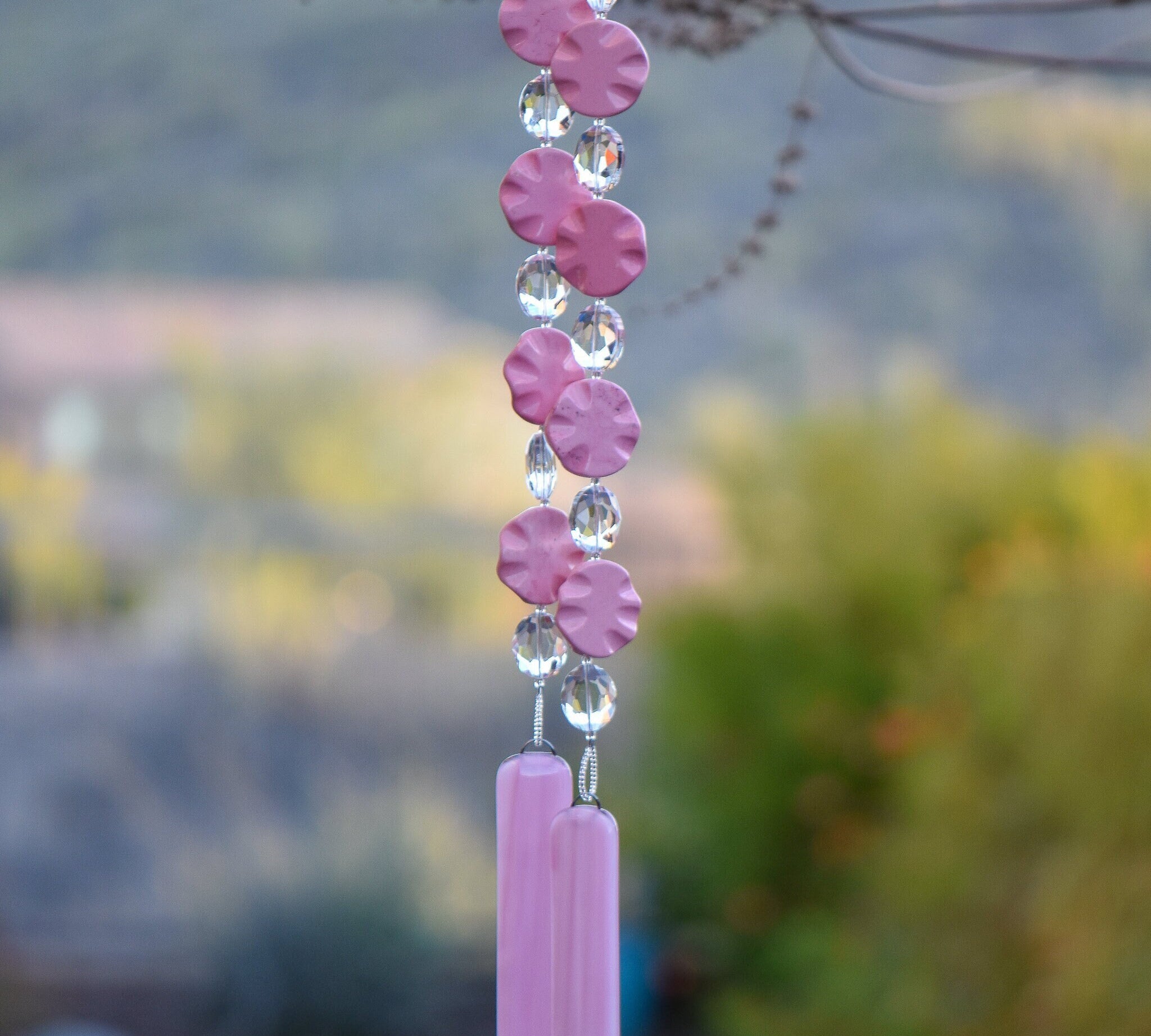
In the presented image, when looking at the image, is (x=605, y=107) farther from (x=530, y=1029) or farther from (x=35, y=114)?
(x=35, y=114)

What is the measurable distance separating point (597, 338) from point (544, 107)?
7 centimetres

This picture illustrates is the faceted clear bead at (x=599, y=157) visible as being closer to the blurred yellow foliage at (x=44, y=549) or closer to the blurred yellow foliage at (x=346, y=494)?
the blurred yellow foliage at (x=346, y=494)

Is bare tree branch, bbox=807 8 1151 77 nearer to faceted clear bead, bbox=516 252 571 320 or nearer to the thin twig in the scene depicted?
the thin twig

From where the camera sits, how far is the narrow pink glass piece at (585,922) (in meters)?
0.33

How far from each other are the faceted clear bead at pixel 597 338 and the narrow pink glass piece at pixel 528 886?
120 mm

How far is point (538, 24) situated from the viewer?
13.6 inches

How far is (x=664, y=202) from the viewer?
314 cm

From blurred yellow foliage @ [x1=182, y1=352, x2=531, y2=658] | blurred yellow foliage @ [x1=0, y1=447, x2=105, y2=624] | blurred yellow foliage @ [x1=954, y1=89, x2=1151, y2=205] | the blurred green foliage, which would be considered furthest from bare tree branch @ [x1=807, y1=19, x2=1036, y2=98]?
blurred yellow foliage @ [x1=954, y1=89, x2=1151, y2=205]

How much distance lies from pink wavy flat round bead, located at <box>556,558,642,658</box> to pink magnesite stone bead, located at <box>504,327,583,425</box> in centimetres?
5

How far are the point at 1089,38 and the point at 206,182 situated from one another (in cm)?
240

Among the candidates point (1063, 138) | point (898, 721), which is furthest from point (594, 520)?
point (1063, 138)

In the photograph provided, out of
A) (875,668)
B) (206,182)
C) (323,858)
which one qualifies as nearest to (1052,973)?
(875,668)

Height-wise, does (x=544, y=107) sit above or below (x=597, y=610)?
above

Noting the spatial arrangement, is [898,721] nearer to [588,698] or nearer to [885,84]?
[885,84]
